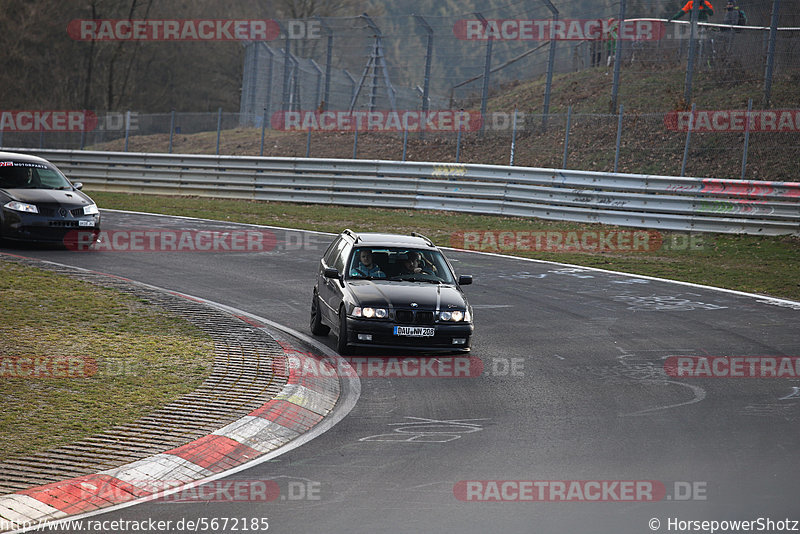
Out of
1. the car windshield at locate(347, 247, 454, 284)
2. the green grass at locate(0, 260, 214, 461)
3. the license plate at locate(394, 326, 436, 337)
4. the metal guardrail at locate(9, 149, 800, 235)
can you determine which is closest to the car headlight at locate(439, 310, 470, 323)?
the license plate at locate(394, 326, 436, 337)

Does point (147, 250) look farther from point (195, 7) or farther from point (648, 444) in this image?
point (195, 7)

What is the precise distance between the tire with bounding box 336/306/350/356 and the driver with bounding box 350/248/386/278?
0.89 metres

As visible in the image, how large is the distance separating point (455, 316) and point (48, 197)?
10960mm

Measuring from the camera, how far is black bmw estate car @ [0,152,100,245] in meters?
18.8

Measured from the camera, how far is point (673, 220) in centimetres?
2364

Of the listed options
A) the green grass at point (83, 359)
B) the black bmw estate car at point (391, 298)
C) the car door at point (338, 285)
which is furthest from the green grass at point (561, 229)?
the green grass at point (83, 359)

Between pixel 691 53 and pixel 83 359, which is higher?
pixel 691 53

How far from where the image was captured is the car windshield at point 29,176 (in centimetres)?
1961

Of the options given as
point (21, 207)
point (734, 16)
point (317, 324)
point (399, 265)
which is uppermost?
point (734, 16)

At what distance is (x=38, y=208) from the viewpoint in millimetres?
18891

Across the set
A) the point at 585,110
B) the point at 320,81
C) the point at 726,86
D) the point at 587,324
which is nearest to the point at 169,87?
the point at 320,81

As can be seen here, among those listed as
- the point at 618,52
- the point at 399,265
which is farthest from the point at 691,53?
the point at 399,265

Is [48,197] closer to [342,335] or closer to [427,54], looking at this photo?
[342,335]

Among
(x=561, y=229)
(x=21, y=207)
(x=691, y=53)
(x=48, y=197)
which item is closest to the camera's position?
(x=21, y=207)
